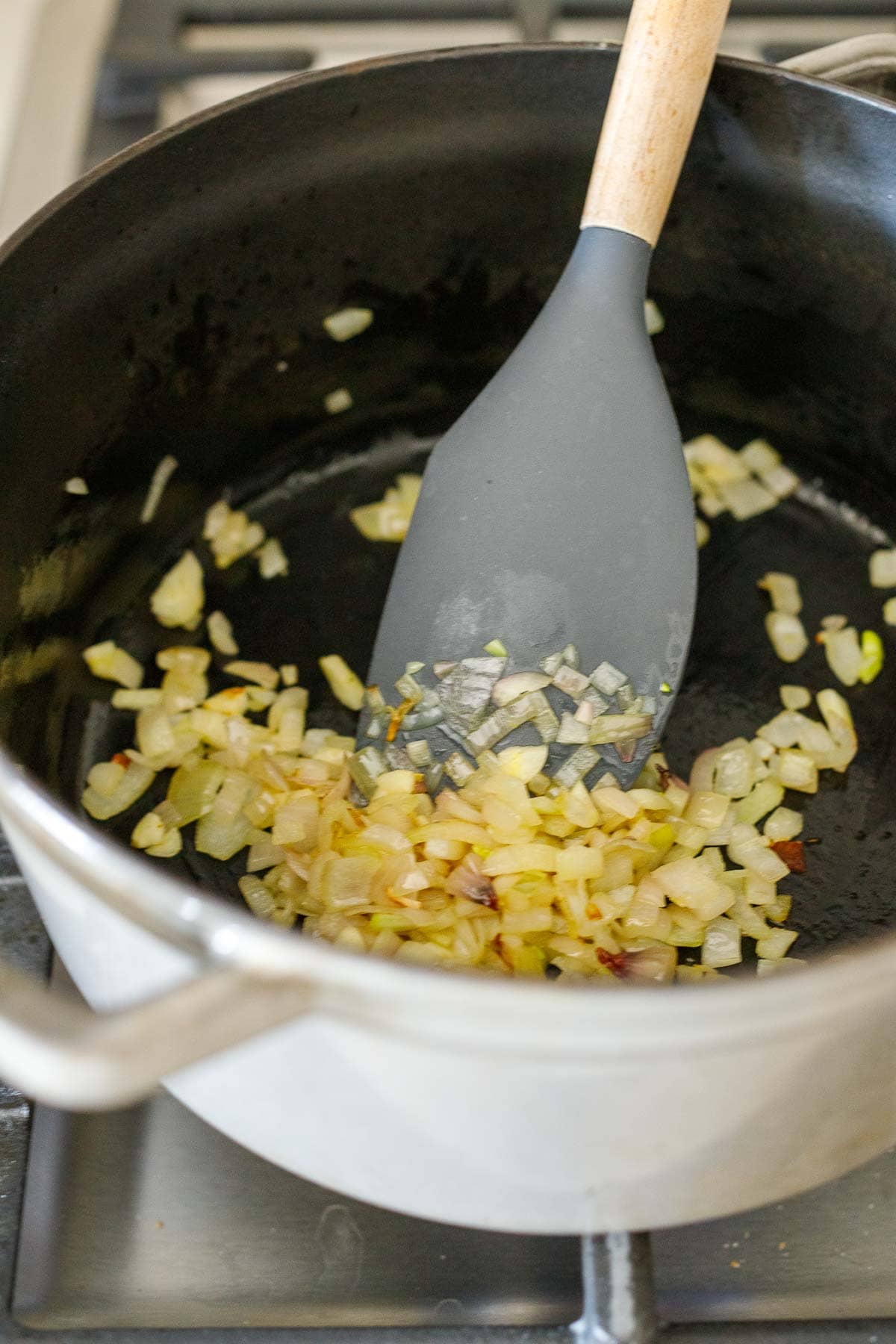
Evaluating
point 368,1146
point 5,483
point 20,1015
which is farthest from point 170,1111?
point 5,483

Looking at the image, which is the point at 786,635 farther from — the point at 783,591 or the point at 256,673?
the point at 256,673

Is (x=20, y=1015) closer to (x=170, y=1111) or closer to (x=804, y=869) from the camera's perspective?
(x=170, y=1111)

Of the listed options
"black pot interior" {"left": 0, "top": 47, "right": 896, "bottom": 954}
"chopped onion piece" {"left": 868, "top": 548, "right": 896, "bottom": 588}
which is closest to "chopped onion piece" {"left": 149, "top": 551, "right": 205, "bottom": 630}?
"black pot interior" {"left": 0, "top": 47, "right": 896, "bottom": 954}

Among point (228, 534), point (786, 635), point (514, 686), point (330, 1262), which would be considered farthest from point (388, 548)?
point (330, 1262)

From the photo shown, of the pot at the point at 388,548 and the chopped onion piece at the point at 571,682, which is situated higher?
the pot at the point at 388,548

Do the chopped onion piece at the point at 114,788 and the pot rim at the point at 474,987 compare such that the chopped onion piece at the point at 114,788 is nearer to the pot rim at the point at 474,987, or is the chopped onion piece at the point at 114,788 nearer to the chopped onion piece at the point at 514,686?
the chopped onion piece at the point at 514,686

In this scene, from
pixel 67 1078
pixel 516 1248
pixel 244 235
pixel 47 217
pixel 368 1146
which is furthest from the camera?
pixel 244 235

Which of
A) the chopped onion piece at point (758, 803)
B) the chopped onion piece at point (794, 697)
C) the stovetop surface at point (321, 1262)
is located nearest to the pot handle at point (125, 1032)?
the stovetop surface at point (321, 1262)
